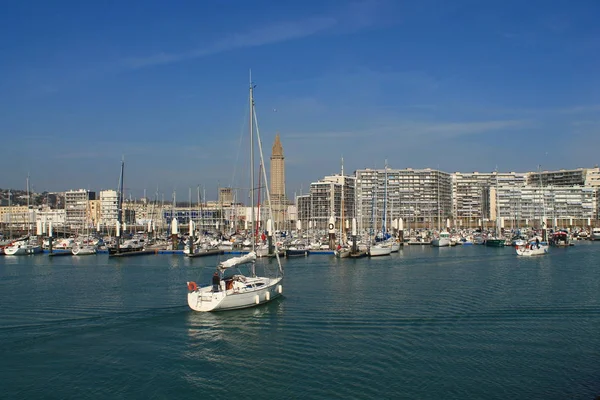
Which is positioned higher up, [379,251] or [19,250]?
[19,250]

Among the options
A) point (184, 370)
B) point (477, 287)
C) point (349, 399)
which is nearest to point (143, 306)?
point (184, 370)

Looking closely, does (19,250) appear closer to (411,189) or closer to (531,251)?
(531,251)

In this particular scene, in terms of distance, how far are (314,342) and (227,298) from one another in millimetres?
6014

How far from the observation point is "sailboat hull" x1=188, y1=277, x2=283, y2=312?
983 inches

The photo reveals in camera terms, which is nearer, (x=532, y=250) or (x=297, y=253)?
(x=532, y=250)

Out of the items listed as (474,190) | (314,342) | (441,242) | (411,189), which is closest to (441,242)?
(441,242)

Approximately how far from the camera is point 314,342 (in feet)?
67.1

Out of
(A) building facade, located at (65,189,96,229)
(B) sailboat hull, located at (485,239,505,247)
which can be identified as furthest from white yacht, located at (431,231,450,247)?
(A) building facade, located at (65,189,96,229)

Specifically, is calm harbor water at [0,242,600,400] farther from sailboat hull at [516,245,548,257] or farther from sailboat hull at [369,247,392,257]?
sailboat hull at [369,247,392,257]

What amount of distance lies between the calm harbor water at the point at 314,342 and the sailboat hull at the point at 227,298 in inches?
14.9

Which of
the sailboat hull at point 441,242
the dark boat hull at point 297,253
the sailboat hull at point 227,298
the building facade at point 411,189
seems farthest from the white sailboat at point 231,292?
the building facade at point 411,189

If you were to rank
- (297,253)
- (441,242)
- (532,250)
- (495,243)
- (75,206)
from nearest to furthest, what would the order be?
(532,250), (297,253), (495,243), (441,242), (75,206)

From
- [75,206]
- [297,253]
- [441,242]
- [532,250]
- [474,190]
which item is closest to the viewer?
[532,250]

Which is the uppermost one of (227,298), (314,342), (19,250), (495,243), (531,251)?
(19,250)
